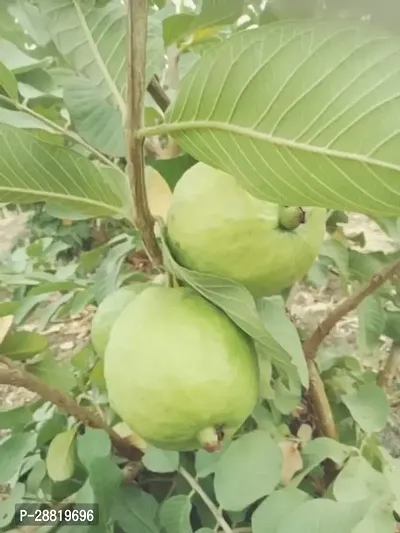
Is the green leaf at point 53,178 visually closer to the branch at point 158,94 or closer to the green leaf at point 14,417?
the branch at point 158,94

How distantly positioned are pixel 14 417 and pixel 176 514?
292 mm

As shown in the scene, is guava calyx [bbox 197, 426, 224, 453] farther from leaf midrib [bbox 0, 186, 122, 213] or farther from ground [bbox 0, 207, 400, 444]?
ground [bbox 0, 207, 400, 444]

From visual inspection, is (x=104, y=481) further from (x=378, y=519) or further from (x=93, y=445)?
(x=378, y=519)

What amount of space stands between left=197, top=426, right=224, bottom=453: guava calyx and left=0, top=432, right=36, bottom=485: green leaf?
511mm

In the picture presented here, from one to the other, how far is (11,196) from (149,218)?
0.09m

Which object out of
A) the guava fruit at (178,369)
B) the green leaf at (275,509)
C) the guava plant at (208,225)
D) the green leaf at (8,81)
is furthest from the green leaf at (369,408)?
the green leaf at (8,81)

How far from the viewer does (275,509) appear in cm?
73

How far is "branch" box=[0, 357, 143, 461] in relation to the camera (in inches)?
30.1

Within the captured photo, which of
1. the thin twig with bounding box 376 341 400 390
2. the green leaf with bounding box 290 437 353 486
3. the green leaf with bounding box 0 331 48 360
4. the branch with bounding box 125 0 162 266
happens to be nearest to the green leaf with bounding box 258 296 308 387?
the branch with bounding box 125 0 162 266

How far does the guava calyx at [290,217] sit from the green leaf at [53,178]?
0.11 m

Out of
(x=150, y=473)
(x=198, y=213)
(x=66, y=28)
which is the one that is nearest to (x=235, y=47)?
(x=198, y=213)

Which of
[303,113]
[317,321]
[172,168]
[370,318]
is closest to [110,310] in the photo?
[172,168]

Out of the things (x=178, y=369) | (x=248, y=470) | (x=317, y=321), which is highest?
(x=178, y=369)

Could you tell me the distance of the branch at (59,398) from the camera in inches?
30.1
